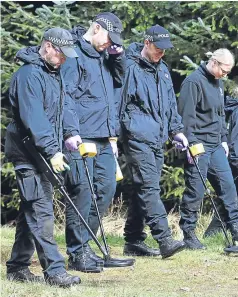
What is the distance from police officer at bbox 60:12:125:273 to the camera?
7.26 m

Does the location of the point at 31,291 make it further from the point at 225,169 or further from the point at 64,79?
the point at 225,169

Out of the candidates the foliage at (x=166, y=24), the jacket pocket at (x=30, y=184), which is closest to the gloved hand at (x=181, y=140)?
the jacket pocket at (x=30, y=184)

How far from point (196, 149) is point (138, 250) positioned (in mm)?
1237

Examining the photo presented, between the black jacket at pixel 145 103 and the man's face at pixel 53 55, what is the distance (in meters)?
1.56

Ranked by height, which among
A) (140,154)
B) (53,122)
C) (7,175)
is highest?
(53,122)

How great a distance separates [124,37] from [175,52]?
0.90 metres

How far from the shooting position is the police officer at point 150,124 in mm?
7875

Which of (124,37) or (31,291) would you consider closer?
(31,291)

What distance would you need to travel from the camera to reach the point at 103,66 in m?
7.55

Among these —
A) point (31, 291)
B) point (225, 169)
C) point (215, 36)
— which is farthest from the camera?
point (215, 36)

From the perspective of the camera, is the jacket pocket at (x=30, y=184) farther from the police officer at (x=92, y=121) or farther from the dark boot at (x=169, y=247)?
the dark boot at (x=169, y=247)

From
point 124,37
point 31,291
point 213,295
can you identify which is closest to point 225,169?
point 213,295

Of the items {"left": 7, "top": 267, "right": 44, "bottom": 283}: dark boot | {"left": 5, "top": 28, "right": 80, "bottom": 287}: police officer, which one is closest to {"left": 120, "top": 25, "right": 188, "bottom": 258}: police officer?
{"left": 5, "top": 28, "right": 80, "bottom": 287}: police officer

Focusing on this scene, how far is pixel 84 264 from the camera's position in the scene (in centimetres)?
725
